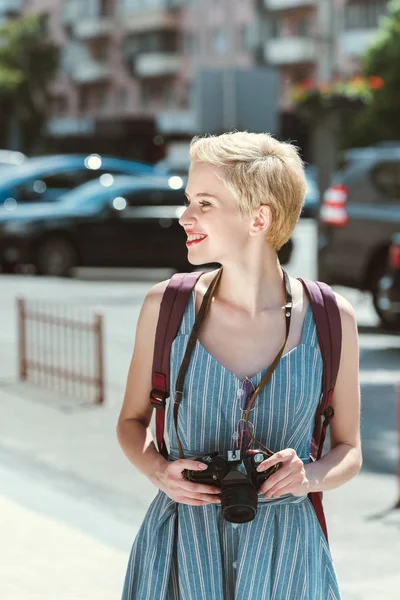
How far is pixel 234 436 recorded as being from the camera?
2365 mm

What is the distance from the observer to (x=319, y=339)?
2416mm

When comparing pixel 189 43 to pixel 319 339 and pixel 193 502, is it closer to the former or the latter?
pixel 319 339

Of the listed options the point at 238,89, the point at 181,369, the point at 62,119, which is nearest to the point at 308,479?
the point at 181,369

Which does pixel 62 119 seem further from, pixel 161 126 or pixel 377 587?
pixel 377 587

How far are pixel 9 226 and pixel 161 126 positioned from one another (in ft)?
151

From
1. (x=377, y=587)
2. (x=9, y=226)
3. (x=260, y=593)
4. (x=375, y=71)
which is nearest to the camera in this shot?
(x=260, y=593)

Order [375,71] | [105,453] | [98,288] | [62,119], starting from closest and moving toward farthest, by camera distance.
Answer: [105,453] < [98,288] < [375,71] < [62,119]

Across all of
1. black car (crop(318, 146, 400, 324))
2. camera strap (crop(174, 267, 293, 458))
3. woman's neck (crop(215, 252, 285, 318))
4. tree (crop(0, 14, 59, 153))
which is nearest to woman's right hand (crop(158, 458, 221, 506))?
camera strap (crop(174, 267, 293, 458))

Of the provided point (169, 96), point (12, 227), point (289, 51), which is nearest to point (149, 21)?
point (169, 96)

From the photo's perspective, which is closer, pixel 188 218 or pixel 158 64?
pixel 188 218

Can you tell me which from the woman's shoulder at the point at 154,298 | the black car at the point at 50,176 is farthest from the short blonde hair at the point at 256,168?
the black car at the point at 50,176

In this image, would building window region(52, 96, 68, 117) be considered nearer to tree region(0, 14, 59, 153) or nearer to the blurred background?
tree region(0, 14, 59, 153)

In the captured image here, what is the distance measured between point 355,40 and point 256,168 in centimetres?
5822

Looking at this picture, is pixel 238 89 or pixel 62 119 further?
pixel 62 119
